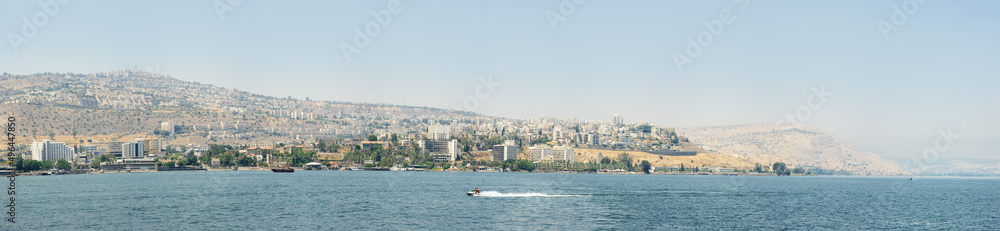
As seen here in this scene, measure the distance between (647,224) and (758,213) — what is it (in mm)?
17254

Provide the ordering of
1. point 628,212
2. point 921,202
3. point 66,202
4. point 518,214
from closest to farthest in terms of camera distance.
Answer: point 518,214 → point 628,212 → point 66,202 → point 921,202

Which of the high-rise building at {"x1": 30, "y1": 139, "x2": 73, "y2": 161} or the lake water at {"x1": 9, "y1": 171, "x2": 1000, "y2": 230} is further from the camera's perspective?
the high-rise building at {"x1": 30, "y1": 139, "x2": 73, "y2": 161}

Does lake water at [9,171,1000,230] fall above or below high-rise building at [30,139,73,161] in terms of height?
below

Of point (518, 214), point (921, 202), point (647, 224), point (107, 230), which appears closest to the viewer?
point (107, 230)

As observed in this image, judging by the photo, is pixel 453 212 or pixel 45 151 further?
pixel 45 151

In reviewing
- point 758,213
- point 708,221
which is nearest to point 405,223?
point 708,221

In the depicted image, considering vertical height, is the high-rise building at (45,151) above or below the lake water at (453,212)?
above

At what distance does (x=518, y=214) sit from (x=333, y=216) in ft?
49.8

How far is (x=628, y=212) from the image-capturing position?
67.4 m

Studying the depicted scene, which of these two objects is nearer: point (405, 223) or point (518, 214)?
point (405, 223)

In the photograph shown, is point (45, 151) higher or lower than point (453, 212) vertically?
higher

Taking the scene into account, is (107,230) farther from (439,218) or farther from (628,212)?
(628,212)

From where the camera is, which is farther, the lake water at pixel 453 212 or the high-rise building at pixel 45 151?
the high-rise building at pixel 45 151

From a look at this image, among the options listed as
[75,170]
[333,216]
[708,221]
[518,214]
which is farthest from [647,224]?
[75,170]
